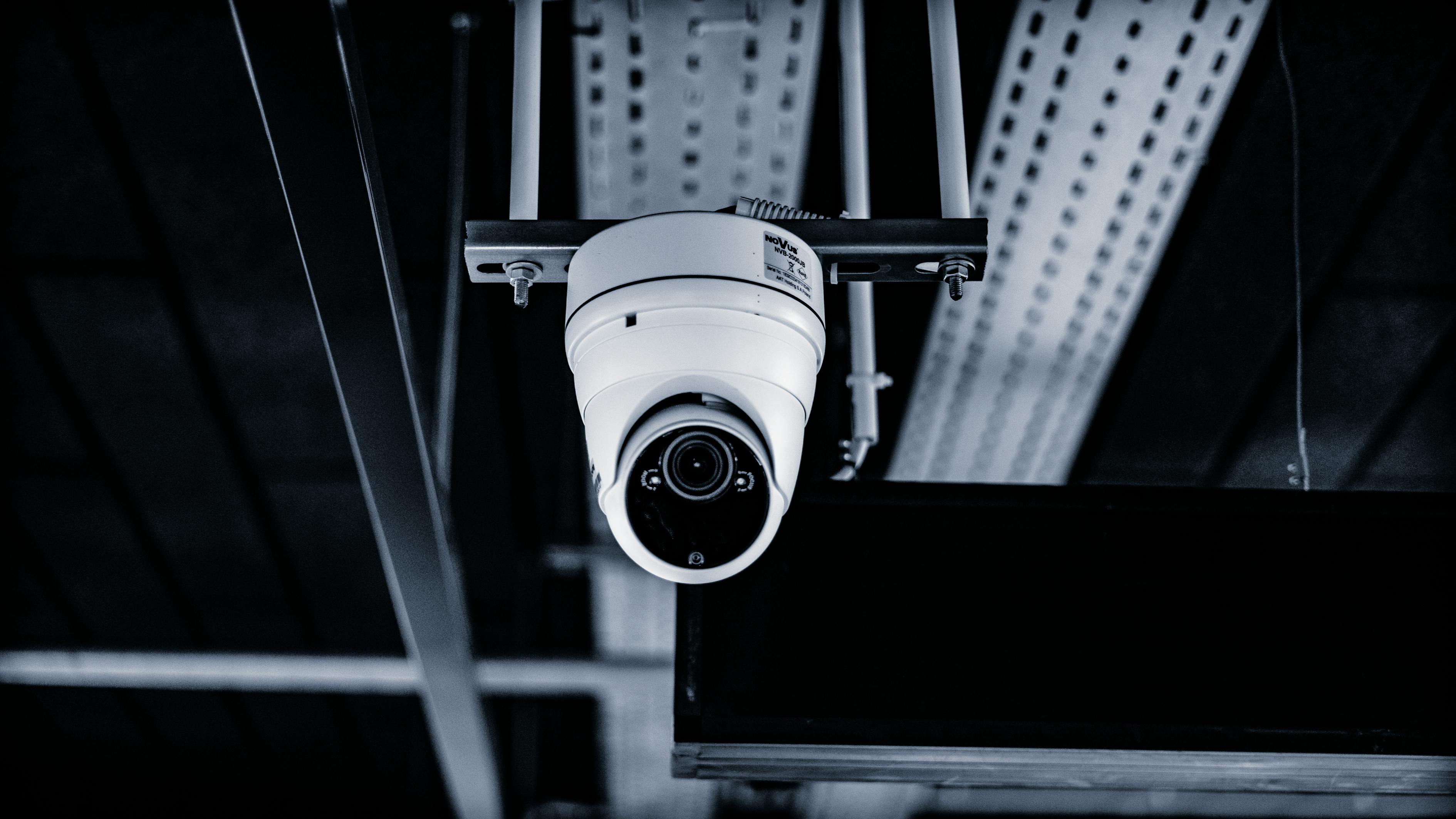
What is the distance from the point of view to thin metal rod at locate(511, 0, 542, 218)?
0.87 metres

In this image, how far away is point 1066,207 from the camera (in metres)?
1.48

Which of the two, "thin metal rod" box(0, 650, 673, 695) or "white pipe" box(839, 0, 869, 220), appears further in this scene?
"thin metal rod" box(0, 650, 673, 695)

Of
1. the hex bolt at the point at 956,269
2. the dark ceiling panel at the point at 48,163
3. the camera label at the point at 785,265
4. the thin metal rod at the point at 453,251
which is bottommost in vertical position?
the camera label at the point at 785,265

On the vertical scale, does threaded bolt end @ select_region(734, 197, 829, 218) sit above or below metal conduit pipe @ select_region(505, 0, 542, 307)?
below

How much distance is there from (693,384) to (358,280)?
83 centimetres

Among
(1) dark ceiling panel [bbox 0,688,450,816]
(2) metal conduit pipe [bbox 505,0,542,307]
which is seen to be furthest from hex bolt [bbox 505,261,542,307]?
(1) dark ceiling panel [bbox 0,688,450,816]

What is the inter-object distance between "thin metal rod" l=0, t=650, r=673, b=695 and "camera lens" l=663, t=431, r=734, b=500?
5.63 feet

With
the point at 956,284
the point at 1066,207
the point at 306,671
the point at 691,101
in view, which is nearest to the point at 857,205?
the point at 956,284

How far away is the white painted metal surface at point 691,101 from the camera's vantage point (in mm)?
1312

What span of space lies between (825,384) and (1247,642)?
0.61 metres

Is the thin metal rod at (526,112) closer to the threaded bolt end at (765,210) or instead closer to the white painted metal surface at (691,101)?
the threaded bolt end at (765,210)

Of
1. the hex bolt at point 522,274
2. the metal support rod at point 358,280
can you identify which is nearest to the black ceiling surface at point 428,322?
the metal support rod at point 358,280

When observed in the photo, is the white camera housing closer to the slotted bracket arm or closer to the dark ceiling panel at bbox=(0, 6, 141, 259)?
the slotted bracket arm

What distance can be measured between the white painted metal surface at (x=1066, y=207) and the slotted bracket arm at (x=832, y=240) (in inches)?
24.9
